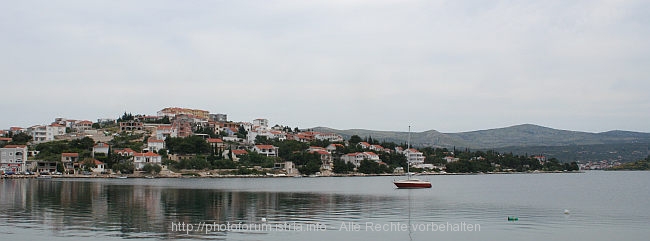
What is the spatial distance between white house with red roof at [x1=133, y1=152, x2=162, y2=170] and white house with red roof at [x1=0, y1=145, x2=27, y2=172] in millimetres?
16762

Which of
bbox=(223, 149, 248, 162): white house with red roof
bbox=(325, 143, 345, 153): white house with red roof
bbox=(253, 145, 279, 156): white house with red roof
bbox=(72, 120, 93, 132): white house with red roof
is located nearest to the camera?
bbox=(223, 149, 248, 162): white house with red roof

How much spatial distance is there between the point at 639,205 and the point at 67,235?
34.6 m

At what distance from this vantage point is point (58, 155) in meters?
102

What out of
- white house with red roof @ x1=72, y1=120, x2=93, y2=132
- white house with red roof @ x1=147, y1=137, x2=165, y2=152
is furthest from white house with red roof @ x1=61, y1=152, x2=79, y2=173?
white house with red roof @ x1=72, y1=120, x2=93, y2=132

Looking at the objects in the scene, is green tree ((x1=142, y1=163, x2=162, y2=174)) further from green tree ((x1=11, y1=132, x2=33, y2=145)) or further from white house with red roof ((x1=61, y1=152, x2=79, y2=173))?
green tree ((x1=11, y1=132, x2=33, y2=145))

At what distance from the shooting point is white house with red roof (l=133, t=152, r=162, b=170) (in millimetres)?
101375

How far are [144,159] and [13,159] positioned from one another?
1973 cm

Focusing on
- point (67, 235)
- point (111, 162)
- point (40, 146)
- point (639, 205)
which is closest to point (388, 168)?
point (111, 162)

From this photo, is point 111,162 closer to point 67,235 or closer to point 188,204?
point 188,204

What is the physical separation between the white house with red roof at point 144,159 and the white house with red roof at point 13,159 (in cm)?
1676

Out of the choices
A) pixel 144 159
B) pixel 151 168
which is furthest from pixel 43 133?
pixel 151 168

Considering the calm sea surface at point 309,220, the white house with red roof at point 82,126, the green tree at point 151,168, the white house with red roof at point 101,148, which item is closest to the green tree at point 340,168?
the green tree at point 151,168

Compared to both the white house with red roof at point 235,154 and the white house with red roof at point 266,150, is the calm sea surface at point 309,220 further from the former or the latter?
the white house with red roof at point 266,150

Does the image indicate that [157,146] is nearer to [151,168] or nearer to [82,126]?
[151,168]
